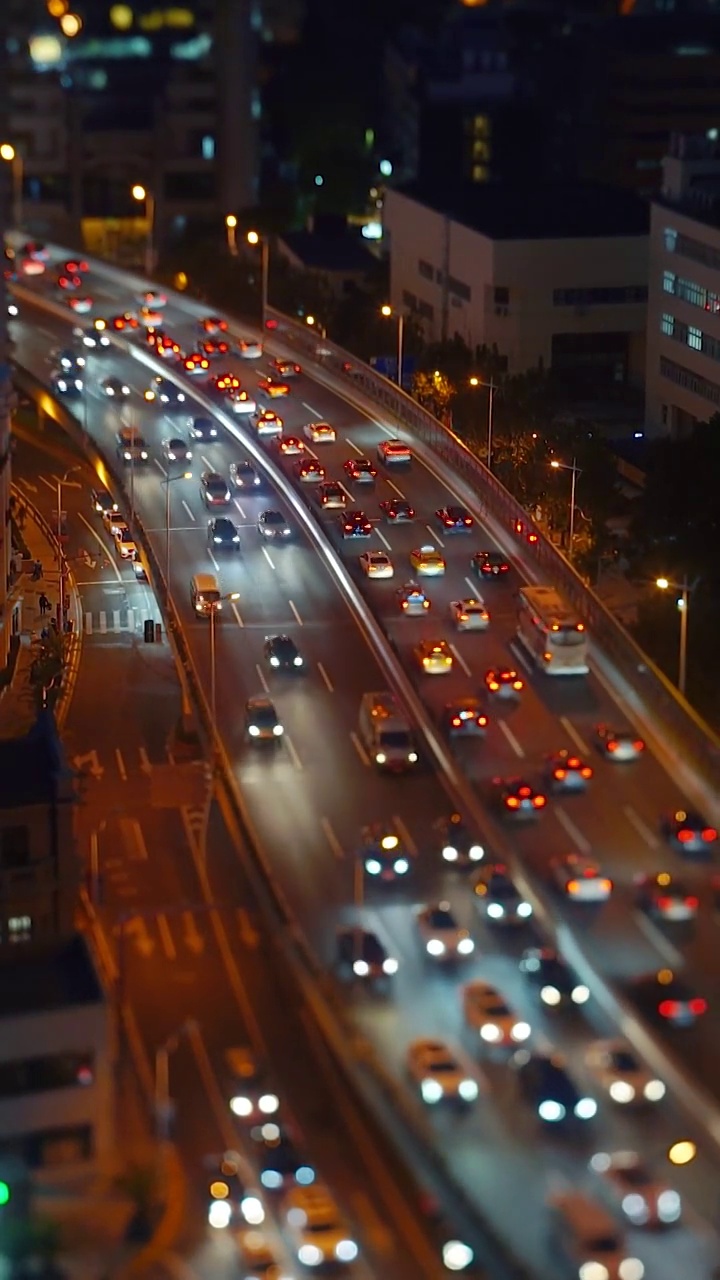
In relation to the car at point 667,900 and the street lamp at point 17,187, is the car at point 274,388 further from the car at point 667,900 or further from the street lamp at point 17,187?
the street lamp at point 17,187

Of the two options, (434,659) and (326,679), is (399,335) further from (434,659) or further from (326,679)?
(326,679)

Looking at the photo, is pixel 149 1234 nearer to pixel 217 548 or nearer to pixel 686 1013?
pixel 686 1013

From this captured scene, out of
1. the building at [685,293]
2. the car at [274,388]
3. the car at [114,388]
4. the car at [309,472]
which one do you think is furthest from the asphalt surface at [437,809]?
the building at [685,293]

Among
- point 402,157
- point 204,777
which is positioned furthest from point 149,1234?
point 402,157

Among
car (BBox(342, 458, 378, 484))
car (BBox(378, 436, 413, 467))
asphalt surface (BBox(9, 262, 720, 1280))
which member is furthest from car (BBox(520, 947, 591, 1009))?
car (BBox(378, 436, 413, 467))

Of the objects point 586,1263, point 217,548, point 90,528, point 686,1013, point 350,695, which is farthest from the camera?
point 90,528

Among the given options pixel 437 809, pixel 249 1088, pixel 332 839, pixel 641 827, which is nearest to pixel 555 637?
pixel 437 809
